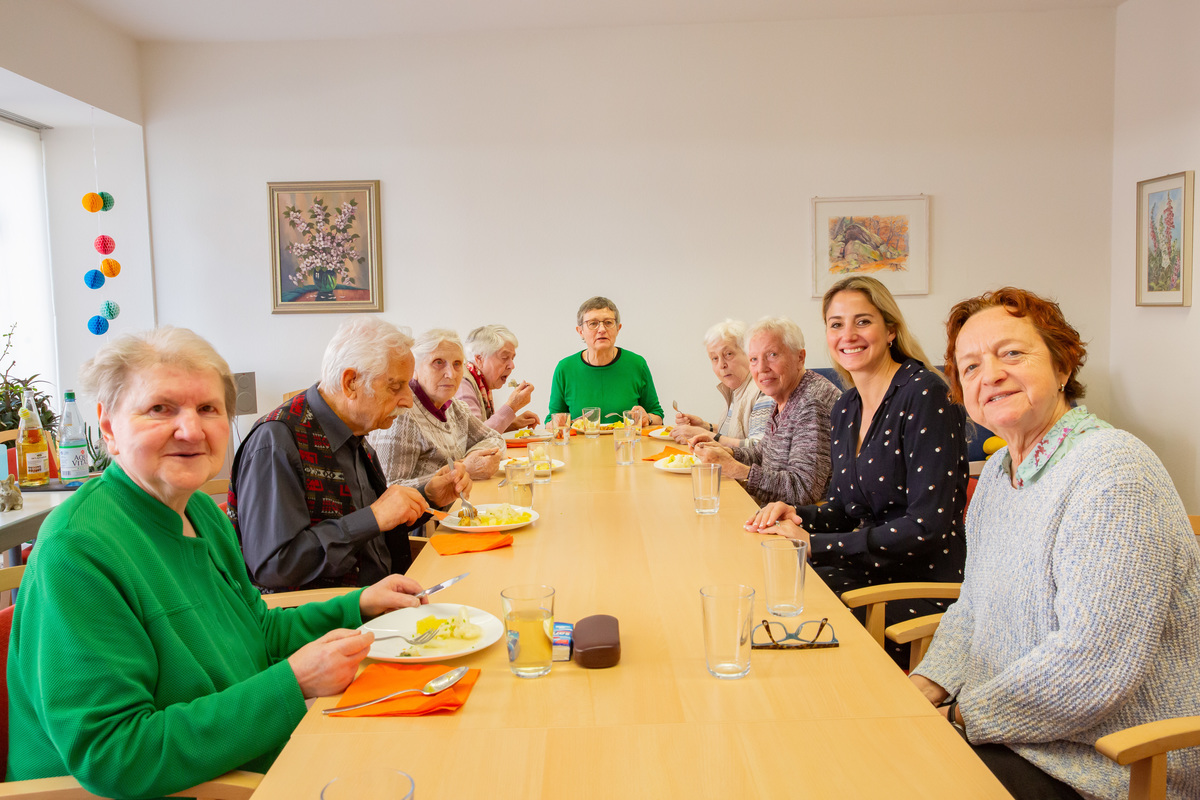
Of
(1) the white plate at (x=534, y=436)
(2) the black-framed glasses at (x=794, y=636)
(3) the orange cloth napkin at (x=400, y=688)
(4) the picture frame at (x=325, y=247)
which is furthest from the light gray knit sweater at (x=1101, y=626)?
(4) the picture frame at (x=325, y=247)

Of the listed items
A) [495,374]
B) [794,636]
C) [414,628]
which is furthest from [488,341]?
[794,636]

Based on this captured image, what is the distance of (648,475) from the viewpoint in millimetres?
3004

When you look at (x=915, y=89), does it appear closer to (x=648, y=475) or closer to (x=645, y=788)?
(x=648, y=475)

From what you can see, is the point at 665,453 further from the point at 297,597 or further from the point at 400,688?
the point at 400,688

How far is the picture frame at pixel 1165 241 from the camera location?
495 centimetres

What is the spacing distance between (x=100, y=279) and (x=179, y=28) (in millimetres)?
1800

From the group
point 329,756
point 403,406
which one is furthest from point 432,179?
point 329,756

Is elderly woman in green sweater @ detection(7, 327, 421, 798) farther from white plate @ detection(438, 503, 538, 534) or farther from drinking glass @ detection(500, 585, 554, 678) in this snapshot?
white plate @ detection(438, 503, 538, 534)

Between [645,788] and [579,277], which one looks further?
[579,277]

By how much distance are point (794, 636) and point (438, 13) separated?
5137mm

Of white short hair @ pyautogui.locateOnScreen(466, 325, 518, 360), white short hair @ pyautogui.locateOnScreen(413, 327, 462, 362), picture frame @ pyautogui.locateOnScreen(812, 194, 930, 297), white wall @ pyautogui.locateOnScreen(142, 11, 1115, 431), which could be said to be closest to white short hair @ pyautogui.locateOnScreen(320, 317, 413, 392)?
white short hair @ pyautogui.locateOnScreen(413, 327, 462, 362)

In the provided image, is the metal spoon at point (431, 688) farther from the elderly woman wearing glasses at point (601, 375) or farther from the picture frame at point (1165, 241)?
the picture frame at point (1165, 241)

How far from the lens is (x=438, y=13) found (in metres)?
5.38

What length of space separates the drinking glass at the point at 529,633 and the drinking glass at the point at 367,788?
0.43m
